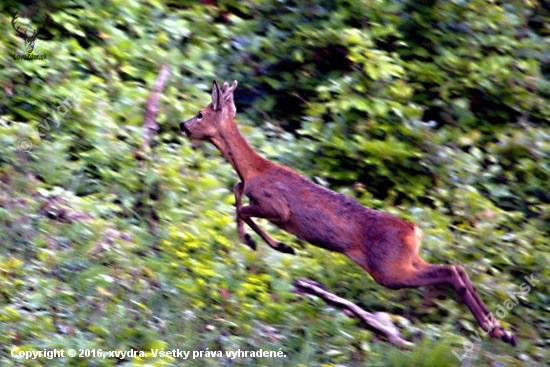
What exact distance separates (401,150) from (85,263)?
3915 millimetres

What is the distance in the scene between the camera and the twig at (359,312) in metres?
7.00

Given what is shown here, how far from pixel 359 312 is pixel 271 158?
2710 mm

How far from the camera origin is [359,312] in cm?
716

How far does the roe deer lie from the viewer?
717 cm

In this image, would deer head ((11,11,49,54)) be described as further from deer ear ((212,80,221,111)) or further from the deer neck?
the deer neck

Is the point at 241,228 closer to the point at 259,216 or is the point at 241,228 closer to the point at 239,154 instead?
the point at 259,216

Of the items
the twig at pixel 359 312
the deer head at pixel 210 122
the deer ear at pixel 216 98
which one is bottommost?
the twig at pixel 359 312

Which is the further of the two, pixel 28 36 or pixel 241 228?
pixel 28 36

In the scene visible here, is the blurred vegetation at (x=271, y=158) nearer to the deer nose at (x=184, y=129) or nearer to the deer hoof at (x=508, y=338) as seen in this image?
the deer hoof at (x=508, y=338)

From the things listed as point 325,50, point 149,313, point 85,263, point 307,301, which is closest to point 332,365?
point 307,301

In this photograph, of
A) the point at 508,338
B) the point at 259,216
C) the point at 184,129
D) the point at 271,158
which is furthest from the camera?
the point at 271,158

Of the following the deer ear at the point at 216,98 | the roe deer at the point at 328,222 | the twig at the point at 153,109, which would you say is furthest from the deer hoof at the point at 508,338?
the twig at the point at 153,109

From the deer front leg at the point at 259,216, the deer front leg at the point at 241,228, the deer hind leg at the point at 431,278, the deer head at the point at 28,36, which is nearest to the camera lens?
the deer hind leg at the point at 431,278

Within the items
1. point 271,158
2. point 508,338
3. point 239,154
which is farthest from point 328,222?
point 271,158
